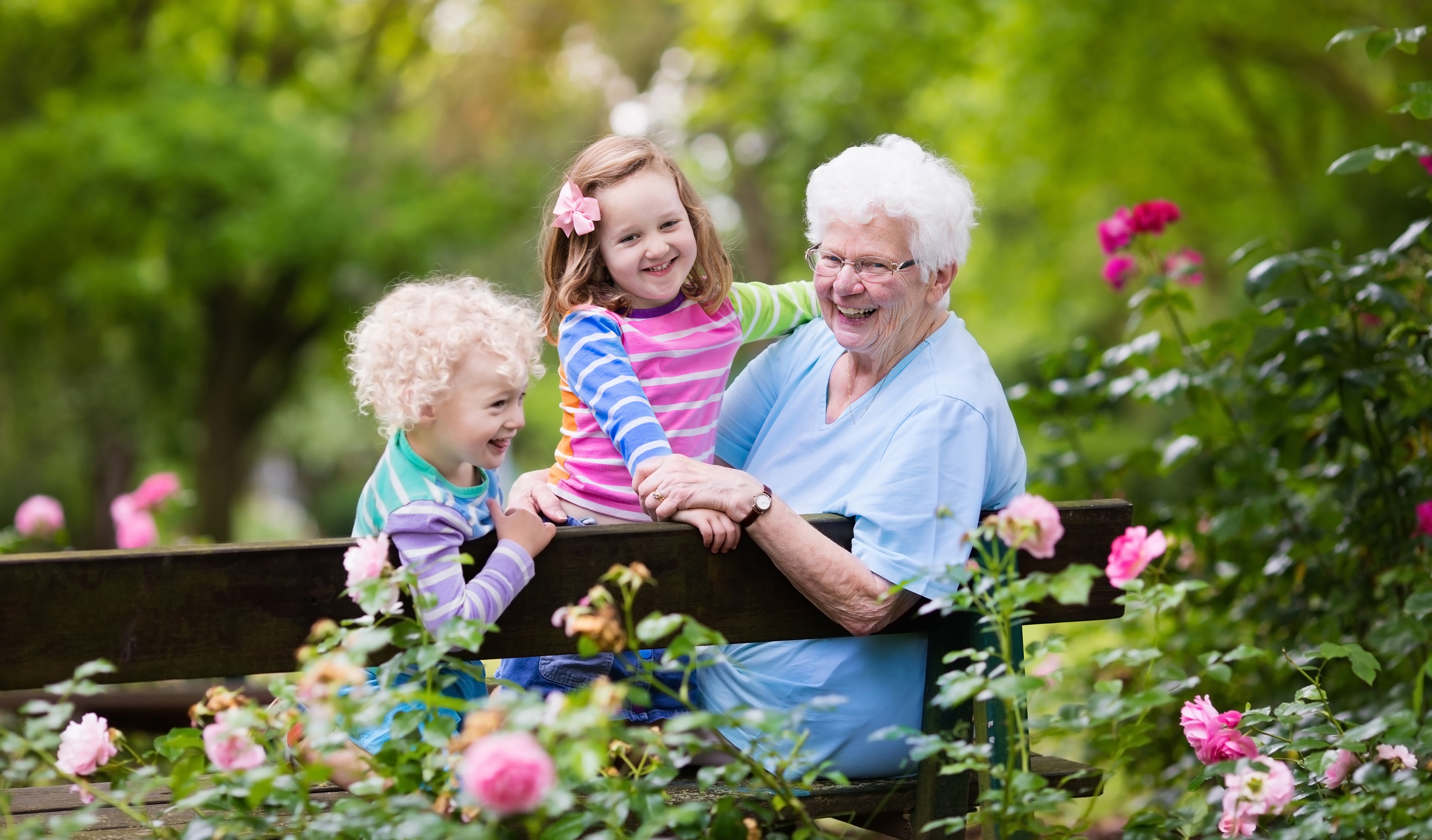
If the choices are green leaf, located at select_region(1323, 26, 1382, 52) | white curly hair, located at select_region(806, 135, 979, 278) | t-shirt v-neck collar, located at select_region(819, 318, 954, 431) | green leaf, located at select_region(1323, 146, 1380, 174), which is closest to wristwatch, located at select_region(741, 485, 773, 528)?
t-shirt v-neck collar, located at select_region(819, 318, 954, 431)

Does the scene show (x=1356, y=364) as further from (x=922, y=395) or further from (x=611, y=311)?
(x=611, y=311)

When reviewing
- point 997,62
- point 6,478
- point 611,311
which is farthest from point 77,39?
point 611,311

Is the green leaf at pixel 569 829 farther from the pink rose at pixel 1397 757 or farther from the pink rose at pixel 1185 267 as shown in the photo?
the pink rose at pixel 1185 267

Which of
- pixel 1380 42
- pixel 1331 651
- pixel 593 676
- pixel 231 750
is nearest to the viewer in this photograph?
pixel 231 750

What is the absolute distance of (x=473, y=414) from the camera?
2.36 meters

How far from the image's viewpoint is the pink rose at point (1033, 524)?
1.97 m

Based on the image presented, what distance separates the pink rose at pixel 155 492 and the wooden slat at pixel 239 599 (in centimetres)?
311

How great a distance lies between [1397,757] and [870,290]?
1.25m

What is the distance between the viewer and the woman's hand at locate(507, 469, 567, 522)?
9.43 feet

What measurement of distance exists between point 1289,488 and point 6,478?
17673mm

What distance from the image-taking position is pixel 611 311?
2.84 meters

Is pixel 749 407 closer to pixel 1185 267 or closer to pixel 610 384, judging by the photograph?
pixel 610 384

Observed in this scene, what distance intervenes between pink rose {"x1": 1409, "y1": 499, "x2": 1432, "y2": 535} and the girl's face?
6.22 feet

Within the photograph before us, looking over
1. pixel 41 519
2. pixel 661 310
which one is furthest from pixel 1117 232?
pixel 41 519
